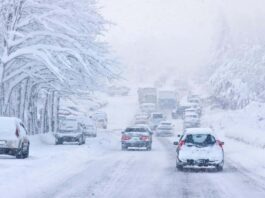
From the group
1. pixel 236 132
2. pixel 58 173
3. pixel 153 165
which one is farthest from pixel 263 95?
pixel 58 173

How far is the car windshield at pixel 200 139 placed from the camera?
26.2 meters

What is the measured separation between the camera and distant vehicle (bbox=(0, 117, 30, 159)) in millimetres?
28156

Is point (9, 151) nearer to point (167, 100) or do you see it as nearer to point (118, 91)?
point (167, 100)

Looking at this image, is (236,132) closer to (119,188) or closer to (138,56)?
(119,188)

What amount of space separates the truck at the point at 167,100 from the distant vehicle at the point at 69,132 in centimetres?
5384

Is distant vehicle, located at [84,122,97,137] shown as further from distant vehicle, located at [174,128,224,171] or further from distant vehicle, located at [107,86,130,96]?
distant vehicle, located at [107,86,130,96]

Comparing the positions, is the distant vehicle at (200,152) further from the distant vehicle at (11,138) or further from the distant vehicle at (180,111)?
the distant vehicle at (180,111)

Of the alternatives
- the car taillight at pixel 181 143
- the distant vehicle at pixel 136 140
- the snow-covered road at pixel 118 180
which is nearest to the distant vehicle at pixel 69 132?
the distant vehicle at pixel 136 140

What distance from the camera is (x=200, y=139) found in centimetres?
2661

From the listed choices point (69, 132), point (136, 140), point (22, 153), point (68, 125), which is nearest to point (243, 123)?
point (68, 125)

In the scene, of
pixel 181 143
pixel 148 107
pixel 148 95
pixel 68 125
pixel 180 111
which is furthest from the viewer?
pixel 148 95

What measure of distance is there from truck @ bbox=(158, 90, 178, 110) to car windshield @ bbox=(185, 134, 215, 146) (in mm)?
72791

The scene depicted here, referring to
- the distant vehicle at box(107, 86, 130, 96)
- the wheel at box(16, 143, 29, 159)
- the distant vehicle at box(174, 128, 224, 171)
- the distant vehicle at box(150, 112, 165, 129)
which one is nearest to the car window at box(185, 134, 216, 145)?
the distant vehicle at box(174, 128, 224, 171)

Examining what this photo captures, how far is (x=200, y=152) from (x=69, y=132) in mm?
21014
